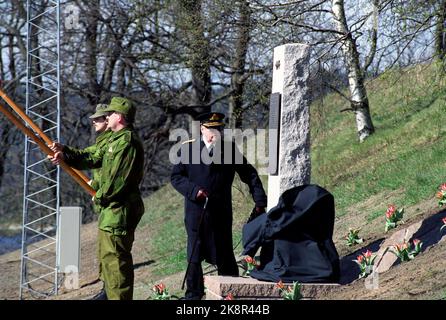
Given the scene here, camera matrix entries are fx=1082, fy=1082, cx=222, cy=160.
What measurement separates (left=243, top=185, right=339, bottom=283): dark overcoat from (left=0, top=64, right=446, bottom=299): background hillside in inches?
11.8

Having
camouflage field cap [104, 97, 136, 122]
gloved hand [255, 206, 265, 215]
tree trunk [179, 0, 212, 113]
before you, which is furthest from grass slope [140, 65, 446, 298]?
camouflage field cap [104, 97, 136, 122]

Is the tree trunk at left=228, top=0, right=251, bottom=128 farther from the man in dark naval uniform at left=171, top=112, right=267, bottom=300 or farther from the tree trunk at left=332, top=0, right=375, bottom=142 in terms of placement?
the man in dark naval uniform at left=171, top=112, right=267, bottom=300

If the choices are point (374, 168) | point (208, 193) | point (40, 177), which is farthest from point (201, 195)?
point (40, 177)

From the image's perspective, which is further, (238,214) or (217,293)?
(238,214)

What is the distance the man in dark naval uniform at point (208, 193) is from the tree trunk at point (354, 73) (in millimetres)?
5821

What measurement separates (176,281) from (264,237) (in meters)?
4.01

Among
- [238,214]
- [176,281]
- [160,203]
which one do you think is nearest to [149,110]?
[160,203]

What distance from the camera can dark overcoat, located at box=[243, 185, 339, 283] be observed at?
31.2 ft

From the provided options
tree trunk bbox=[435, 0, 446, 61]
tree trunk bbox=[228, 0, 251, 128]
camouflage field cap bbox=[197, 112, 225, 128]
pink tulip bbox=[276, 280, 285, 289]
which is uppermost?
tree trunk bbox=[228, 0, 251, 128]

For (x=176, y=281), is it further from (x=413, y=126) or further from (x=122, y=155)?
(x=413, y=126)

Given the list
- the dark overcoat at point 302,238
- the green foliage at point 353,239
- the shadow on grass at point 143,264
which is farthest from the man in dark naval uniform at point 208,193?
the shadow on grass at point 143,264

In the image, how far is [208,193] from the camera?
33.3 feet

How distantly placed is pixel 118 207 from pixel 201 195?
108 cm

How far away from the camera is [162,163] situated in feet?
130
